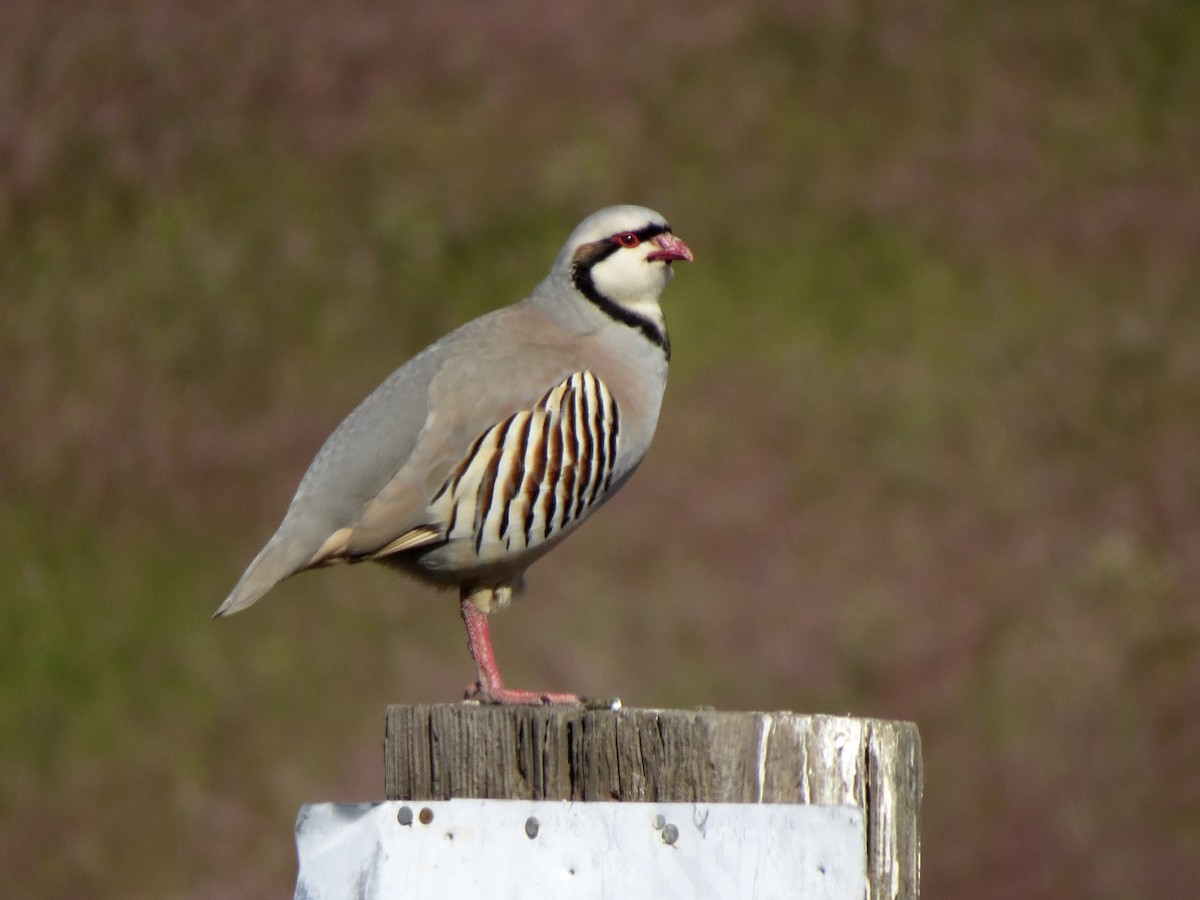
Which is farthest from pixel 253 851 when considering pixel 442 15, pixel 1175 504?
pixel 442 15

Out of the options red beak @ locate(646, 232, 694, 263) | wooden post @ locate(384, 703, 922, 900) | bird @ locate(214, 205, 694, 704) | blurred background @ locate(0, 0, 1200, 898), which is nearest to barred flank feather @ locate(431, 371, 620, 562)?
bird @ locate(214, 205, 694, 704)

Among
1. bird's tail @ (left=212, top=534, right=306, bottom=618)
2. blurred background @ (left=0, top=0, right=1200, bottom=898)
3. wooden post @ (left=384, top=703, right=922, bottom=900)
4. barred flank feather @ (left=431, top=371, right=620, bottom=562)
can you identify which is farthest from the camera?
blurred background @ (left=0, top=0, right=1200, bottom=898)

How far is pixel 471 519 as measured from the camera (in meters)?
4.82

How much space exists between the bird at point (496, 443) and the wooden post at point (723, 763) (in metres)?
1.40

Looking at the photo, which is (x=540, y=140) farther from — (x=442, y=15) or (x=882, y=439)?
(x=882, y=439)

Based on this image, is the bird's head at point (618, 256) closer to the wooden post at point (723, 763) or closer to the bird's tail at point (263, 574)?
the bird's tail at point (263, 574)

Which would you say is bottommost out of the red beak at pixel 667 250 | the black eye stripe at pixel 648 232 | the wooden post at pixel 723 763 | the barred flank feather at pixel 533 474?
the wooden post at pixel 723 763

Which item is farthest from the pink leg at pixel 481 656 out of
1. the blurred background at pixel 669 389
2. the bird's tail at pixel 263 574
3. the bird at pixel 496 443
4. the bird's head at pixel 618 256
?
the blurred background at pixel 669 389

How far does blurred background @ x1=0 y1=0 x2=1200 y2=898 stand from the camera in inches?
386

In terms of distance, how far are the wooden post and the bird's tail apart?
5.36ft

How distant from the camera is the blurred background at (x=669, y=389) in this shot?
386 inches

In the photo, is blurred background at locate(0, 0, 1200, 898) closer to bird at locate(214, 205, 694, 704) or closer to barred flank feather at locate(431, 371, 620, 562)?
bird at locate(214, 205, 694, 704)

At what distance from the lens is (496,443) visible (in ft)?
15.7

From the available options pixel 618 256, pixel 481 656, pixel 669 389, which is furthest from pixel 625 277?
pixel 669 389
